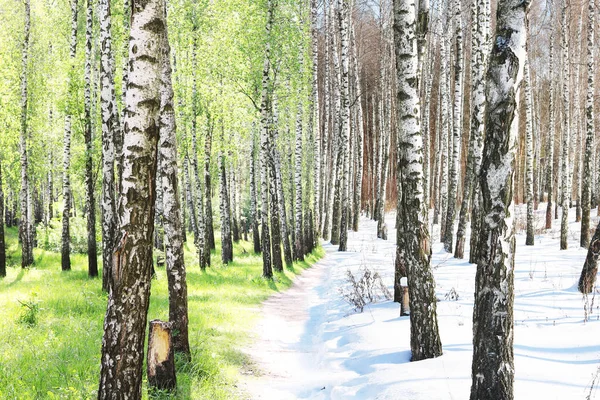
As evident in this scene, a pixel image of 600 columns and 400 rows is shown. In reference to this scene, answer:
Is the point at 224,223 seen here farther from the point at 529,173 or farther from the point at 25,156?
the point at 529,173

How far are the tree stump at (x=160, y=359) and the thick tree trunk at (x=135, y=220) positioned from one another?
4.07 ft

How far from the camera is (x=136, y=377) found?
390cm

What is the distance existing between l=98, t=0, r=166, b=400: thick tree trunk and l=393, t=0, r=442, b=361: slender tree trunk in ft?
11.4

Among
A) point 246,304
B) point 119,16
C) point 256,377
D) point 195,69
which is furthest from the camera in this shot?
point 195,69

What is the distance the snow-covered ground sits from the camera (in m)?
4.96

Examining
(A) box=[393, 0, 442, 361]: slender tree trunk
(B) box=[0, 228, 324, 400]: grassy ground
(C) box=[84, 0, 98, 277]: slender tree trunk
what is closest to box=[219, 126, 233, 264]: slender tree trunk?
(B) box=[0, 228, 324, 400]: grassy ground

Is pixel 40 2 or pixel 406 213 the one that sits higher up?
pixel 40 2

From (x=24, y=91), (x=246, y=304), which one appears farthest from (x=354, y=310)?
(x=24, y=91)

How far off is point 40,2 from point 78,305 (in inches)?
836

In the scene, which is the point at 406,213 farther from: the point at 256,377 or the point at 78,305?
the point at 78,305

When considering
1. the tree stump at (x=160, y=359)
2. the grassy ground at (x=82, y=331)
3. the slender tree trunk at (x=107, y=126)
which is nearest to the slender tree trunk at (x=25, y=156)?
the grassy ground at (x=82, y=331)

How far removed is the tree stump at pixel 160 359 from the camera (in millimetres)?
5171

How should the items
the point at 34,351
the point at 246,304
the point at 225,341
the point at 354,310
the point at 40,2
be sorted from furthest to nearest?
the point at 40,2, the point at 246,304, the point at 354,310, the point at 225,341, the point at 34,351

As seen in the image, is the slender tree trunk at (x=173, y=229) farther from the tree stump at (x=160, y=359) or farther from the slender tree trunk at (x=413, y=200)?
the slender tree trunk at (x=413, y=200)
